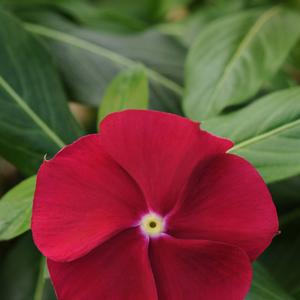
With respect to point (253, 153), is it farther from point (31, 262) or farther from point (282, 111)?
point (31, 262)

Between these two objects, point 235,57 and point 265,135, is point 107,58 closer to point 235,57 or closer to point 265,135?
point 235,57

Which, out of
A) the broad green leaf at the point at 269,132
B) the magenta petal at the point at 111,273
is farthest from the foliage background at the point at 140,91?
the magenta petal at the point at 111,273

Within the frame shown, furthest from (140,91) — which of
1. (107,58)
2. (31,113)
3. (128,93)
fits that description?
(107,58)

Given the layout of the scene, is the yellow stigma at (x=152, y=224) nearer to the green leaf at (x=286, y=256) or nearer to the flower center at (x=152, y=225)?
the flower center at (x=152, y=225)

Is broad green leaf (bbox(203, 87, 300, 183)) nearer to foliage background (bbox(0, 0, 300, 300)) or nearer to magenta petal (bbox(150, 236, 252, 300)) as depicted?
foliage background (bbox(0, 0, 300, 300))

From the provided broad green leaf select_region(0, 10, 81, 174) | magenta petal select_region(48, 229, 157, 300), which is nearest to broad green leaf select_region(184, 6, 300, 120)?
broad green leaf select_region(0, 10, 81, 174)

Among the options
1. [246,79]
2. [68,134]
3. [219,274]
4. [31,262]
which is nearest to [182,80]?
[246,79]

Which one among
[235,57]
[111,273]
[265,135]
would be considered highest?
[235,57]
